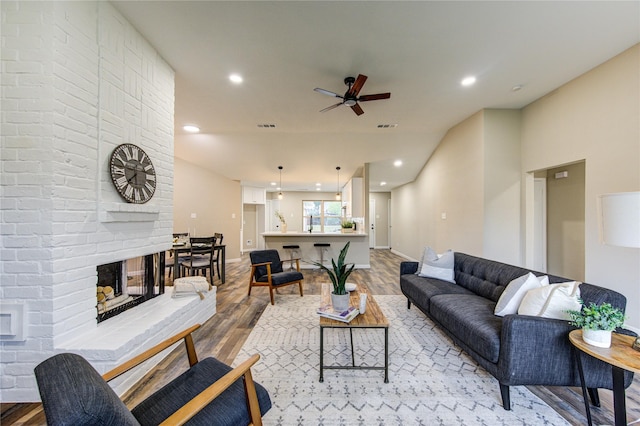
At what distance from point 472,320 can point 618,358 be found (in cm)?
85

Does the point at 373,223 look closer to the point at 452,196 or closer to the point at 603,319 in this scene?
the point at 452,196

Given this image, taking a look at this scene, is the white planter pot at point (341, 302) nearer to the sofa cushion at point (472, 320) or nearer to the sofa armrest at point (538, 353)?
the sofa cushion at point (472, 320)

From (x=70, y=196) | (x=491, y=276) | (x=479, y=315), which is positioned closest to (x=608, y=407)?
(x=479, y=315)

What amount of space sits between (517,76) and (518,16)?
1.23 meters

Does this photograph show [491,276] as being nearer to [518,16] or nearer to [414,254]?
[518,16]

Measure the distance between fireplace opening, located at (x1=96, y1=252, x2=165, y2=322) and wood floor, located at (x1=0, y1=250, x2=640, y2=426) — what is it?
25.4 inches

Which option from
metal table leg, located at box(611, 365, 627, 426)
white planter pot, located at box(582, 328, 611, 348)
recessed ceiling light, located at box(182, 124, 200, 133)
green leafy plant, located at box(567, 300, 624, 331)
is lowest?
metal table leg, located at box(611, 365, 627, 426)

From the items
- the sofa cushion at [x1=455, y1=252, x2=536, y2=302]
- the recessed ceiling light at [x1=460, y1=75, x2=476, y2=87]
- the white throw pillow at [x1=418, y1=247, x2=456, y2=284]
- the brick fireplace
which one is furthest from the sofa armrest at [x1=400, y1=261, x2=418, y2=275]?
the brick fireplace

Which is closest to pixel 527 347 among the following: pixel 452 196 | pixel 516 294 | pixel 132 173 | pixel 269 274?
pixel 516 294

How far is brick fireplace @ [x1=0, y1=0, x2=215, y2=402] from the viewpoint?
5.54 feet

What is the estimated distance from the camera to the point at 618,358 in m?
1.28

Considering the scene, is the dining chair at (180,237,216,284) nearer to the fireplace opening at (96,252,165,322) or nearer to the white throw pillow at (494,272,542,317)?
the fireplace opening at (96,252,165,322)

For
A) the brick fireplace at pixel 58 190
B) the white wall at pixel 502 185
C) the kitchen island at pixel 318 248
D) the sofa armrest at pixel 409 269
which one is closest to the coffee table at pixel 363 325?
the brick fireplace at pixel 58 190

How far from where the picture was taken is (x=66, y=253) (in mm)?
1767
